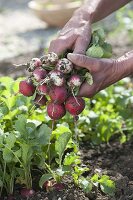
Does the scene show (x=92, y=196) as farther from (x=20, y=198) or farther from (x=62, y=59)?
(x=62, y=59)

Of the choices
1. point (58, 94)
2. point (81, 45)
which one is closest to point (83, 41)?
point (81, 45)

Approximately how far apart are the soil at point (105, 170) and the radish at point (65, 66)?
1.92ft

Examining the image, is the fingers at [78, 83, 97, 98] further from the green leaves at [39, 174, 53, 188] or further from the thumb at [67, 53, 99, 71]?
the green leaves at [39, 174, 53, 188]

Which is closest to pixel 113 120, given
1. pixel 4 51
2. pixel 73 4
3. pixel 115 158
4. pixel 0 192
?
pixel 115 158

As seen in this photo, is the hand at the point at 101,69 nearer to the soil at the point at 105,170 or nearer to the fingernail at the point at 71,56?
the fingernail at the point at 71,56

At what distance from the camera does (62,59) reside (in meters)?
2.48

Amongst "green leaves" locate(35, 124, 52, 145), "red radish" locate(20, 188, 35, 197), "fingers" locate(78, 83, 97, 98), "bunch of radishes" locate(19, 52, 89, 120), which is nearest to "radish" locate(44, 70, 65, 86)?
"bunch of radishes" locate(19, 52, 89, 120)

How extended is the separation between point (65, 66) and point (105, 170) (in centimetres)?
70

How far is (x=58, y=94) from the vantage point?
246cm

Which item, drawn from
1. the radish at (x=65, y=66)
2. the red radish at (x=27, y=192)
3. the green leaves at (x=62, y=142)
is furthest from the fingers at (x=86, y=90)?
the red radish at (x=27, y=192)

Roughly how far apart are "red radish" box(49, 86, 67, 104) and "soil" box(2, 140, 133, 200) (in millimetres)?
452

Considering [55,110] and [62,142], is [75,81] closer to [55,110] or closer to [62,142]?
[55,110]

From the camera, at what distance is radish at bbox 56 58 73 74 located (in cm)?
246

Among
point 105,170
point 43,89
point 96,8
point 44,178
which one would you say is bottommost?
point 105,170
